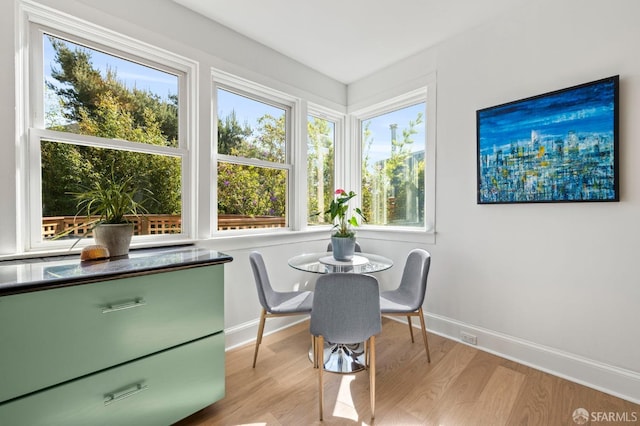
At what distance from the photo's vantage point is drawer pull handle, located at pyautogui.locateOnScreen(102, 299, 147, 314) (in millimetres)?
1231

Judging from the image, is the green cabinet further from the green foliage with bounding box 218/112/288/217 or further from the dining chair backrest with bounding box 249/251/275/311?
the green foliage with bounding box 218/112/288/217

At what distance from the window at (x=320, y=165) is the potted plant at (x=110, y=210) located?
1775mm

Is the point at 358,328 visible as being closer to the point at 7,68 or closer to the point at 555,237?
the point at 555,237

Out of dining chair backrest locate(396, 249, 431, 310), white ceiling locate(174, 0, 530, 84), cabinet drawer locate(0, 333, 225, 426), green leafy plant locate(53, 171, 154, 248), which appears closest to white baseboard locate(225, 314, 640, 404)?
dining chair backrest locate(396, 249, 431, 310)

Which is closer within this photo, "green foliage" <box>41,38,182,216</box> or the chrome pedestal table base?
"green foliage" <box>41,38,182,216</box>

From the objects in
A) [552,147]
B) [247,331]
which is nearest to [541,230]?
[552,147]

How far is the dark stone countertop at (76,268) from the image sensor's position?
3.50 feet

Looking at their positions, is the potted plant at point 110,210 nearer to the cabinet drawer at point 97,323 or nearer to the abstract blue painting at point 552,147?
the cabinet drawer at point 97,323

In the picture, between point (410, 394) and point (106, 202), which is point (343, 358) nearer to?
point (410, 394)

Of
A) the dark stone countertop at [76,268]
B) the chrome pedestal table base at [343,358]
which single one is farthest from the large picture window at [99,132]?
the chrome pedestal table base at [343,358]

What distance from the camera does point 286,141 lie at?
115 inches

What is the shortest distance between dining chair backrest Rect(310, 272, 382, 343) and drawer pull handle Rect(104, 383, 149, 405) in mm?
895

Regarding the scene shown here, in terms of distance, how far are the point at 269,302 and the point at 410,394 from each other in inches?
44.8

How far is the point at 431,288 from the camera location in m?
2.63
